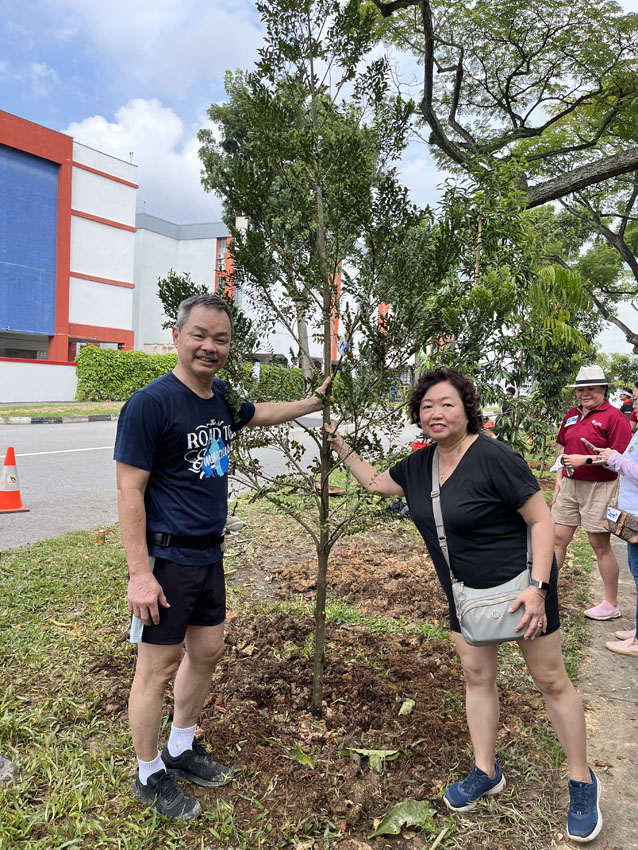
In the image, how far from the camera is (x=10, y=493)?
693 centimetres

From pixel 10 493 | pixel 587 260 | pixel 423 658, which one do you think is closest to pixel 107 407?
pixel 10 493

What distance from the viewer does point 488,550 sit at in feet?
7.58

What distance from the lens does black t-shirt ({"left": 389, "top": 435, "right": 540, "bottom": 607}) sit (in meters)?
2.26

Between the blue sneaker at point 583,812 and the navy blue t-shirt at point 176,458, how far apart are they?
5.68 ft

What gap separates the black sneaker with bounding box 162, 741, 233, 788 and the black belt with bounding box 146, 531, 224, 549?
0.97m

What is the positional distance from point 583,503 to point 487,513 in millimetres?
3056

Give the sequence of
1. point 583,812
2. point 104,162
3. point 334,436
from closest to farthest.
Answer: point 583,812
point 334,436
point 104,162

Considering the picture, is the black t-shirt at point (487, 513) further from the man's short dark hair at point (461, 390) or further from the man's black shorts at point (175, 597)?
the man's black shorts at point (175, 597)

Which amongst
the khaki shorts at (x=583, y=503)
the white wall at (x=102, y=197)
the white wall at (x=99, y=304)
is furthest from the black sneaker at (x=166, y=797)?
Result: the white wall at (x=102, y=197)

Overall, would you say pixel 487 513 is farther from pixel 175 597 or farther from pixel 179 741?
pixel 179 741

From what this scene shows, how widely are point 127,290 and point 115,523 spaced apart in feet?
86.9

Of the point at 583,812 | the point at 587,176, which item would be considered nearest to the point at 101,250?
the point at 587,176

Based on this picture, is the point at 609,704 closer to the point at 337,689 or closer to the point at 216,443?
the point at 337,689

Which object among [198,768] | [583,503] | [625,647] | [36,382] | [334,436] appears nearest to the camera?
[198,768]
